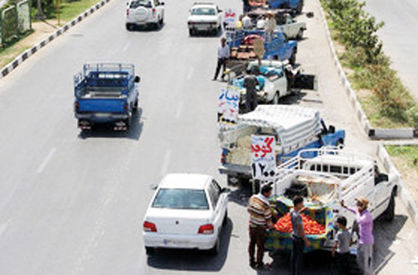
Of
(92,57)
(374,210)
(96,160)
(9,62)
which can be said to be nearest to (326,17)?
(92,57)

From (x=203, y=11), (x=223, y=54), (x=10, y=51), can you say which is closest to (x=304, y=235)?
(x=223, y=54)

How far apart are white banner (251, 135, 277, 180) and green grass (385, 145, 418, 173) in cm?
583

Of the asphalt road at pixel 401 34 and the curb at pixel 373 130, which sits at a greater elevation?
the curb at pixel 373 130

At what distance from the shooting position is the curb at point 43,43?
31203 mm

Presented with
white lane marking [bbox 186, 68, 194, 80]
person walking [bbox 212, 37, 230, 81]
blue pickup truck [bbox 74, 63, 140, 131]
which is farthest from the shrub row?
blue pickup truck [bbox 74, 63, 140, 131]

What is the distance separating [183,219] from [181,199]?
0.66 m

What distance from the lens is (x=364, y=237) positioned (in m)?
13.5

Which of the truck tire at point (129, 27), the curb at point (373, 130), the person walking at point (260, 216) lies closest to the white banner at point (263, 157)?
the person walking at point (260, 216)

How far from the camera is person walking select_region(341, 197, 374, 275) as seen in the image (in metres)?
13.4

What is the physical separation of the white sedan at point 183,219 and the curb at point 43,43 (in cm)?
1726

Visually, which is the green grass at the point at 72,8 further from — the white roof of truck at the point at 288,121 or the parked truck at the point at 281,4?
the white roof of truck at the point at 288,121

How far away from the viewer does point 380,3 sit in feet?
176

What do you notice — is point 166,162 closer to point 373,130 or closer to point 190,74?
point 373,130

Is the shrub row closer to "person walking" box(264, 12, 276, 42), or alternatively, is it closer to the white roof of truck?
"person walking" box(264, 12, 276, 42)
